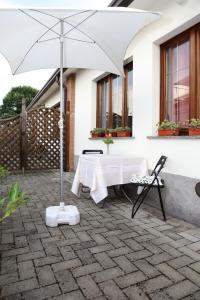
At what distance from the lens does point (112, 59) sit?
11.1 ft

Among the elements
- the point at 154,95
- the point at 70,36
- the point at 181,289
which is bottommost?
the point at 181,289

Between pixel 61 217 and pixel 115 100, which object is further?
pixel 115 100

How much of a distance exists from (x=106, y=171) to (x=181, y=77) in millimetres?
1858

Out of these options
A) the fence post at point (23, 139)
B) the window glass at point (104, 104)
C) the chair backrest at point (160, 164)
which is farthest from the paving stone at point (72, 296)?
the fence post at point (23, 139)

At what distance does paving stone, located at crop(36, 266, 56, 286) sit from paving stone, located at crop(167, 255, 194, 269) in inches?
39.2

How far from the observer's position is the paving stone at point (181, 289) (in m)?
1.67

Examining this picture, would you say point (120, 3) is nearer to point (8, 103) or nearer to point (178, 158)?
point (178, 158)

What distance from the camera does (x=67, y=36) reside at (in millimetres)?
3152

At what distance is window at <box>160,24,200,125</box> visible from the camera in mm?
3439

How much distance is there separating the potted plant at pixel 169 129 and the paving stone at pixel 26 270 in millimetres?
2508

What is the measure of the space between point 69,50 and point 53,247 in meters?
2.61

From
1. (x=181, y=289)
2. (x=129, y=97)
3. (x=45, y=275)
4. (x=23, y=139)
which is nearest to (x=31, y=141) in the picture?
(x=23, y=139)

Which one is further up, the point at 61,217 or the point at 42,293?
the point at 61,217

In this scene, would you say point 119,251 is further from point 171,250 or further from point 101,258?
point 171,250
